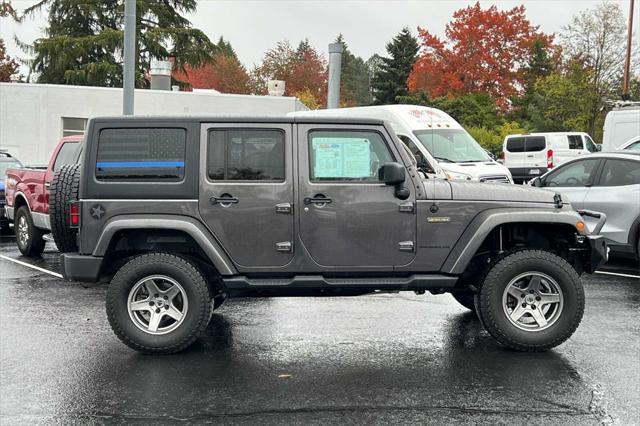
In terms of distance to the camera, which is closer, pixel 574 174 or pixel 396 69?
pixel 574 174

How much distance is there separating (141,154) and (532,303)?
3517 millimetres

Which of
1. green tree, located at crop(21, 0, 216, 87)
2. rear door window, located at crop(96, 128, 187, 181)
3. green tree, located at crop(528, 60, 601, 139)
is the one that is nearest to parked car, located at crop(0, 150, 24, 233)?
rear door window, located at crop(96, 128, 187, 181)

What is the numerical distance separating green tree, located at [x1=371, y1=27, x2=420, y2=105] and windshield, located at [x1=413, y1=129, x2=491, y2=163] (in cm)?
4986

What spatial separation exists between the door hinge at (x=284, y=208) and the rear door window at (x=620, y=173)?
6574 mm

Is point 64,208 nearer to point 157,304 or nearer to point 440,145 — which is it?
point 157,304

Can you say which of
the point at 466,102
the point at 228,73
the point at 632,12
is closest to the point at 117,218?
the point at 632,12

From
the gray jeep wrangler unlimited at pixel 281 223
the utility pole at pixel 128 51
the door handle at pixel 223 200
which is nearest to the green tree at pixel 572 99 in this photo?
the utility pole at pixel 128 51

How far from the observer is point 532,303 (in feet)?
20.5

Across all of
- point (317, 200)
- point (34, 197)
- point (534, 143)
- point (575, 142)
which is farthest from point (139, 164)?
point (575, 142)

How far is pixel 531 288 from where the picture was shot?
6.27m

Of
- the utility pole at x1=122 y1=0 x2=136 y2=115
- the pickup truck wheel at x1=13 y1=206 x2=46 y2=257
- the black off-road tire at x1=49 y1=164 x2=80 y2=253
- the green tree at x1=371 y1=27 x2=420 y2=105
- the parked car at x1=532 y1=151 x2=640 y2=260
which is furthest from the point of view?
the green tree at x1=371 y1=27 x2=420 y2=105

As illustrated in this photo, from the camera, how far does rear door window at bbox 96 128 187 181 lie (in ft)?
20.0

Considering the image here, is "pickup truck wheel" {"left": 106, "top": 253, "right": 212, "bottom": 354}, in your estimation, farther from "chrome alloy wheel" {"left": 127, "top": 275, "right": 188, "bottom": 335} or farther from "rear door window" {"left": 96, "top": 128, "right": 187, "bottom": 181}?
"rear door window" {"left": 96, "top": 128, "right": 187, "bottom": 181}

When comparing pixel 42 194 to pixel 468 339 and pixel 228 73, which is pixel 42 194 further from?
pixel 228 73
